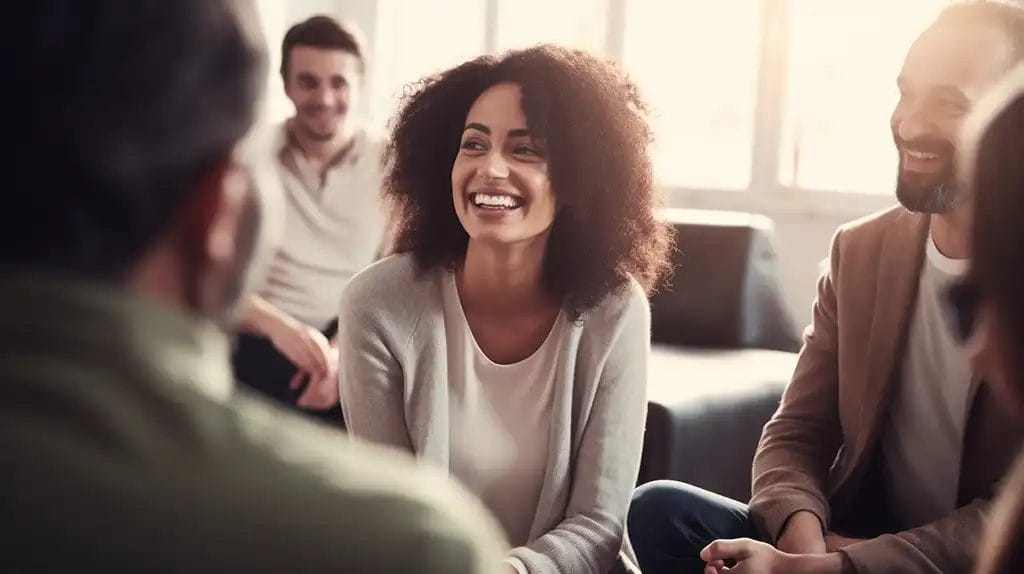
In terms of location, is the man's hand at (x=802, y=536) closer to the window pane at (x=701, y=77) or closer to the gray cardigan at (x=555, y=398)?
the gray cardigan at (x=555, y=398)

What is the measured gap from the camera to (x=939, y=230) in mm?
1853

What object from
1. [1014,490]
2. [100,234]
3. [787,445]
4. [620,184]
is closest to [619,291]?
[620,184]

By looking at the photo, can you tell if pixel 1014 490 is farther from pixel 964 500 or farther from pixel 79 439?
pixel 964 500

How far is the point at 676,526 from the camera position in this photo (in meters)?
1.85

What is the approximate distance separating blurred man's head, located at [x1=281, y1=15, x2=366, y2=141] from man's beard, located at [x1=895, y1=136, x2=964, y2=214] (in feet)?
5.98

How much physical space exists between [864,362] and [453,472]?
0.60m

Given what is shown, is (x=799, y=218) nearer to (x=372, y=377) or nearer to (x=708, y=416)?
(x=708, y=416)

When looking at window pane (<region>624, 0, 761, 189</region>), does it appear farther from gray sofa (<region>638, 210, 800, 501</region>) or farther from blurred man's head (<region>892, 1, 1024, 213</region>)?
blurred man's head (<region>892, 1, 1024, 213</region>)

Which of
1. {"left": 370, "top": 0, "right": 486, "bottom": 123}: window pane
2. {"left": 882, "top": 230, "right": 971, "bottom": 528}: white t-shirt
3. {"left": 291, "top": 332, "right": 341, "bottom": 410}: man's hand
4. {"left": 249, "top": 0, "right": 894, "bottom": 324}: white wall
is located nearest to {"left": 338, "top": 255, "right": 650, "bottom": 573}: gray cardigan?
{"left": 882, "top": 230, "right": 971, "bottom": 528}: white t-shirt

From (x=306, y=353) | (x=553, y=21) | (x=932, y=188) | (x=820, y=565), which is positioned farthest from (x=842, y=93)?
(x=820, y=565)

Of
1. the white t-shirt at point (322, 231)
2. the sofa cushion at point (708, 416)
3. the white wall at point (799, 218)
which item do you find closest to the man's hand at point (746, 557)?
the sofa cushion at point (708, 416)

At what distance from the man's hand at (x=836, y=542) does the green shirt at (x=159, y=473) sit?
1375 mm

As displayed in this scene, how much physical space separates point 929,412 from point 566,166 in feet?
2.00

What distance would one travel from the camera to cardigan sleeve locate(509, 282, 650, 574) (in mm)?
1770
